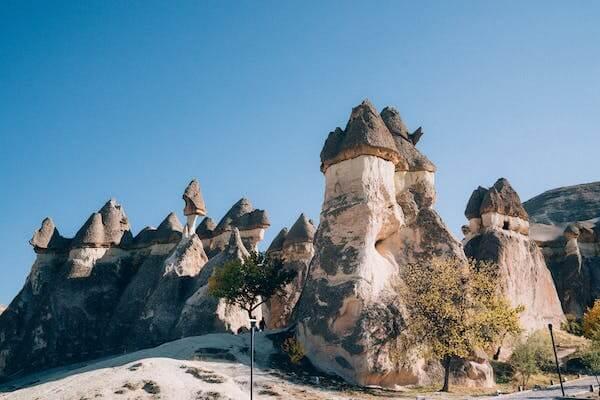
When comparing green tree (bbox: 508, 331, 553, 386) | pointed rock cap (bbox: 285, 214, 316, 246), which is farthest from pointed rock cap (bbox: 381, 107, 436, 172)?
green tree (bbox: 508, 331, 553, 386)

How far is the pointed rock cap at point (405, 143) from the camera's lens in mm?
40344

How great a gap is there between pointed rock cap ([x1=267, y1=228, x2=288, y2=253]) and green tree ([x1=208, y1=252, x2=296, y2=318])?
12617 millimetres

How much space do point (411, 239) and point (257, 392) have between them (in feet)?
48.1

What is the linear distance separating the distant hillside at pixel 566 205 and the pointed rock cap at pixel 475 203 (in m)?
36.5

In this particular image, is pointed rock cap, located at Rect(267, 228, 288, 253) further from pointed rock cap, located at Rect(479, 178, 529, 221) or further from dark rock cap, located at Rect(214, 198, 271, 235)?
pointed rock cap, located at Rect(479, 178, 529, 221)

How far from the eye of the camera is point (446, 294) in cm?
2827

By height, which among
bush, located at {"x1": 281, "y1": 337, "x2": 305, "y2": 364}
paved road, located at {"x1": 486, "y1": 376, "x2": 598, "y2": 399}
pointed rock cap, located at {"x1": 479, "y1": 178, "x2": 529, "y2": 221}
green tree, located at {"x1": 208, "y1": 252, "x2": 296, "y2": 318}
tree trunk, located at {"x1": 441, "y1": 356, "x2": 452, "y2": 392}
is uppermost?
pointed rock cap, located at {"x1": 479, "y1": 178, "x2": 529, "y2": 221}

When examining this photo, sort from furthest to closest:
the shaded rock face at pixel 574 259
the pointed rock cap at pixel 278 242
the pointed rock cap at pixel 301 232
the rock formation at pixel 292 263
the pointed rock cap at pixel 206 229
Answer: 1. the pointed rock cap at pixel 206 229
2. the shaded rock face at pixel 574 259
3. the pointed rock cap at pixel 278 242
4. the pointed rock cap at pixel 301 232
5. the rock formation at pixel 292 263

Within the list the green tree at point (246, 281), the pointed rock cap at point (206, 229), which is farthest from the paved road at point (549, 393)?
the pointed rock cap at point (206, 229)

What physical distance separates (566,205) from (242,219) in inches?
2186

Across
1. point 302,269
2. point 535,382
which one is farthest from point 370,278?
point 302,269

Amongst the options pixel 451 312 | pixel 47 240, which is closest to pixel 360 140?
pixel 451 312

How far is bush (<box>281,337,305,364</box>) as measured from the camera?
94.2ft

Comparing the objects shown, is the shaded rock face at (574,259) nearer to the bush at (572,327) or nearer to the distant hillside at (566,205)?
the bush at (572,327)
